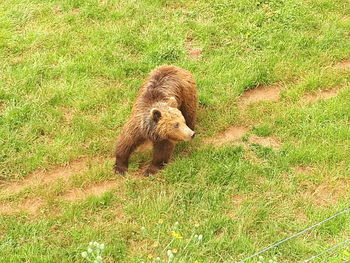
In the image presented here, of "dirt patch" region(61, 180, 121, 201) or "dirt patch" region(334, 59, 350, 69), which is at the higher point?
"dirt patch" region(334, 59, 350, 69)

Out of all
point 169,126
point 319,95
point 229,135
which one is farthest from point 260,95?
point 169,126

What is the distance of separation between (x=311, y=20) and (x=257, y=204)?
14.1 feet

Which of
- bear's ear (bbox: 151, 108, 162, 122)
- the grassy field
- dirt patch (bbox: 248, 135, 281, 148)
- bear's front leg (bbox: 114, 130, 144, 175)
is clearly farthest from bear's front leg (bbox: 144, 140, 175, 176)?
dirt patch (bbox: 248, 135, 281, 148)

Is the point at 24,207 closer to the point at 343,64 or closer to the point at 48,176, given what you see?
the point at 48,176

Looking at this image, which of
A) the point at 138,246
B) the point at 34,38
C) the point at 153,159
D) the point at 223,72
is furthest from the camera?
the point at 34,38

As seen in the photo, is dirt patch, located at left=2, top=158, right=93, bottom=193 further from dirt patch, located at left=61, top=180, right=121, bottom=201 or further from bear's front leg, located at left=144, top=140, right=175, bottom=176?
bear's front leg, located at left=144, top=140, right=175, bottom=176

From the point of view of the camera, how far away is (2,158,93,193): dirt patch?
6.34 m

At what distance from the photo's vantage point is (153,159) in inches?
254

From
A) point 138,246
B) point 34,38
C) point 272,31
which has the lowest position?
point 138,246

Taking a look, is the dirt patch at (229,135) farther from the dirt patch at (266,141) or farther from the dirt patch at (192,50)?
the dirt patch at (192,50)

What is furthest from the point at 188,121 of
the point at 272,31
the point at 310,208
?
the point at 272,31

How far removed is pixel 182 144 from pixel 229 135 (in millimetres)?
701

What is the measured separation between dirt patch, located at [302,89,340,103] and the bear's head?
2.34 meters

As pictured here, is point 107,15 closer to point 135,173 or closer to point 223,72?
point 223,72
